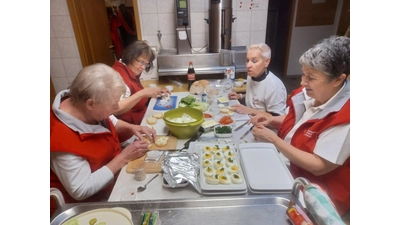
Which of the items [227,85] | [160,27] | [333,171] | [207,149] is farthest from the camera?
[160,27]

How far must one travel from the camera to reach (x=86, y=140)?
1.13 meters

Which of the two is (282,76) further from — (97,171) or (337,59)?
(97,171)

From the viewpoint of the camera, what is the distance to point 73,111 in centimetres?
116

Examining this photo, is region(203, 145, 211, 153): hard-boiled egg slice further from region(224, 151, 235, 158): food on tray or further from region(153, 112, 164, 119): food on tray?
region(153, 112, 164, 119): food on tray

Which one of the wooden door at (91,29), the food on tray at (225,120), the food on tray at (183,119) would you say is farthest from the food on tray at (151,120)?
the wooden door at (91,29)

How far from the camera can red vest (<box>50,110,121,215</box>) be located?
3.33 feet

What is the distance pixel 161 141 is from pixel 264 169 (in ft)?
2.00

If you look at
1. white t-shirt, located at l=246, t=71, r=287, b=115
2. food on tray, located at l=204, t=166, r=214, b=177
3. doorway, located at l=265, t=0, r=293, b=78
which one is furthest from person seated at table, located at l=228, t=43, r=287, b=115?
doorway, located at l=265, t=0, r=293, b=78

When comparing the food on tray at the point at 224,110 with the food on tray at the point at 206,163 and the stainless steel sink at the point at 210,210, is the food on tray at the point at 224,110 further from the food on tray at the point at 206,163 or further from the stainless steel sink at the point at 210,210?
the stainless steel sink at the point at 210,210

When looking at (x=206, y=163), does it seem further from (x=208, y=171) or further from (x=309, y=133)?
(x=309, y=133)

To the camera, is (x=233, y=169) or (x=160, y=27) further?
(x=160, y=27)

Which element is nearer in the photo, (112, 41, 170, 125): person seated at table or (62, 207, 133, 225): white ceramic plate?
(62, 207, 133, 225): white ceramic plate

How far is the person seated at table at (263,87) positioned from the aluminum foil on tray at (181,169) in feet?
2.69

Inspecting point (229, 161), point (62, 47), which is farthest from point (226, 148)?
point (62, 47)
